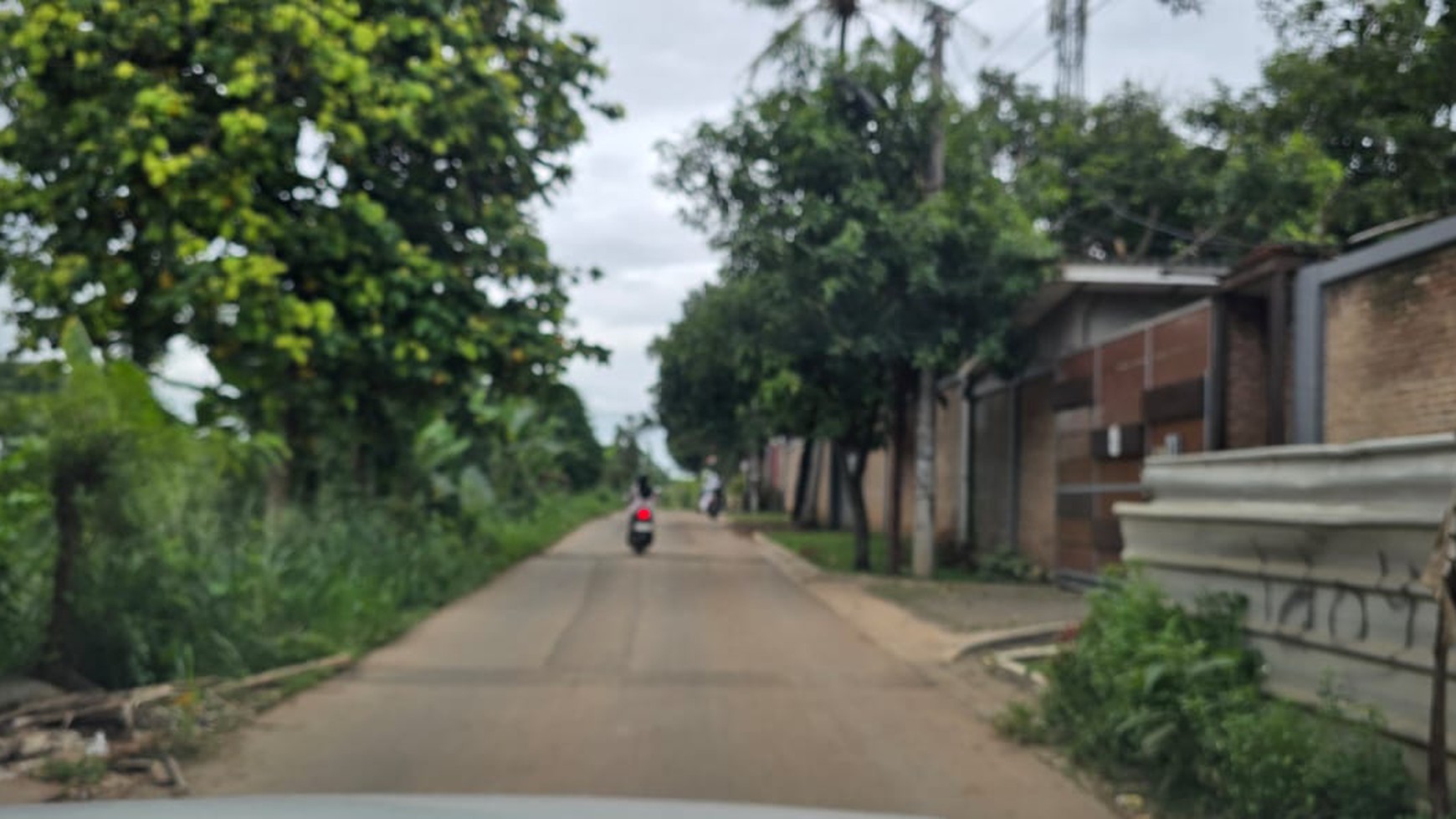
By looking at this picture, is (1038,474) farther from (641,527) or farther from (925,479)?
(641,527)

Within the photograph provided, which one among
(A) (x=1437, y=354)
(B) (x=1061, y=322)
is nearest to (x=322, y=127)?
(A) (x=1437, y=354)

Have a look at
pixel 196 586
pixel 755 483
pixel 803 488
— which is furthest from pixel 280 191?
pixel 755 483

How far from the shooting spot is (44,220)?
1283 centimetres

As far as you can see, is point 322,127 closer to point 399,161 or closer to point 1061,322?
point 399,161

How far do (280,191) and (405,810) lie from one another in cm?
1109

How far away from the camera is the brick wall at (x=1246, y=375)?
13.2 metres

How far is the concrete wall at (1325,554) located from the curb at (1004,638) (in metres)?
3.97

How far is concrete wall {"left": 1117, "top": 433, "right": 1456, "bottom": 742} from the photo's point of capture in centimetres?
564

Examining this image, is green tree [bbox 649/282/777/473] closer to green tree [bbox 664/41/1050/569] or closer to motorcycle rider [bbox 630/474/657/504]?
green tree [bbox 664/41/1050/569]

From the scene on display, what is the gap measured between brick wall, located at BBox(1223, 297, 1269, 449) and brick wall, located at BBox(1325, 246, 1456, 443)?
2.00 meters

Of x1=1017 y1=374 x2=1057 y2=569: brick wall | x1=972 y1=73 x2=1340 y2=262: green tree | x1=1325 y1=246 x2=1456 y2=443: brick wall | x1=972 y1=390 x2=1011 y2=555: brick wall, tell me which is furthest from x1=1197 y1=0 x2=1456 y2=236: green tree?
x1=972 y1=390 x2=1011 y2=555: brick wall

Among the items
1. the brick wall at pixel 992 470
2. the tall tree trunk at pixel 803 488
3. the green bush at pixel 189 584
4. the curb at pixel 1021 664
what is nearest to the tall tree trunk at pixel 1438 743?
the curb at pixel 1021 664

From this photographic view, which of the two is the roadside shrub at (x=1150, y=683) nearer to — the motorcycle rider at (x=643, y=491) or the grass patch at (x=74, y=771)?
the grass patch at (x=74, y=771)

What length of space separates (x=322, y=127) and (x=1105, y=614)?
8129 millimetres
